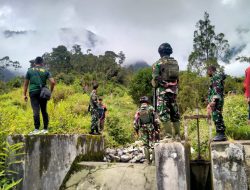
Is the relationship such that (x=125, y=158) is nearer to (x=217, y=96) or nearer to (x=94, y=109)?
(x=94, y=109)

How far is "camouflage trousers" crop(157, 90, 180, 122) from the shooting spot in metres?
5.08

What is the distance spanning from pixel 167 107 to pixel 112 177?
5.39ft

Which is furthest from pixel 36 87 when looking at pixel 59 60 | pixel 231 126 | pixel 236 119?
pixel 59 60

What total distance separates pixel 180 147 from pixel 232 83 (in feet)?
61.2

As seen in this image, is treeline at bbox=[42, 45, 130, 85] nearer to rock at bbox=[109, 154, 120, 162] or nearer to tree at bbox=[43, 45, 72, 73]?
tree at bbox=[43, 45, 72, 73]

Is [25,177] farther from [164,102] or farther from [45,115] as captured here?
[164,102]

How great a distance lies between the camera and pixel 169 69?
514cm

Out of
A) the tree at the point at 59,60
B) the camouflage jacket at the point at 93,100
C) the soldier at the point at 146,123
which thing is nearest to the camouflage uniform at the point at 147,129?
the soldier at the point at 146,123

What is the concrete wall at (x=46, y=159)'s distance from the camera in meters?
5.82

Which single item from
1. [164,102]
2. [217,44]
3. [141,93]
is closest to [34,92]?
[164,102]

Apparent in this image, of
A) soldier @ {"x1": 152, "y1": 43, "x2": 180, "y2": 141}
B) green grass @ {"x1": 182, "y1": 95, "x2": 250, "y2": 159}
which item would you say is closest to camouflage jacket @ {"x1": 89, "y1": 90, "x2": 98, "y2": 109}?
green grass @ {"x1": 182, "y1": 95, "x2": 250, "y2": 159}

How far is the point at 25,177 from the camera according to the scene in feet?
19.0

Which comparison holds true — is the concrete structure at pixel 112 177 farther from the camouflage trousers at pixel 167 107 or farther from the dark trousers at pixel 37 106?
the dark trousers at pixel 37 106

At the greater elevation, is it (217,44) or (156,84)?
(217,44)
